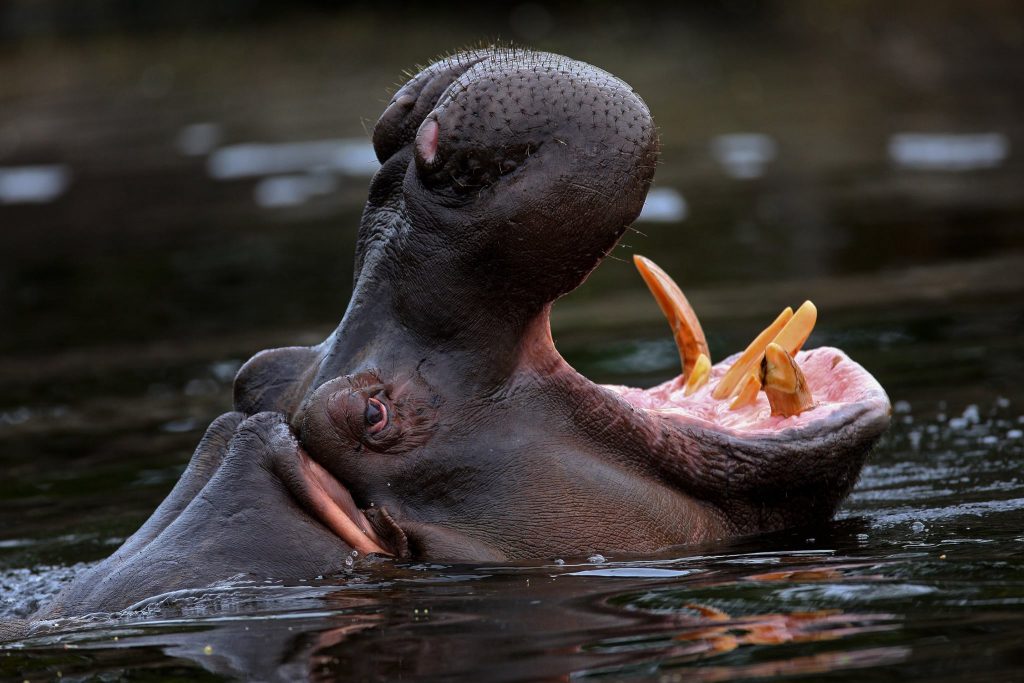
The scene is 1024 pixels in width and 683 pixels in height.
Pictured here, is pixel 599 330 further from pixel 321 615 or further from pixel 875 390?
pixel 321 615

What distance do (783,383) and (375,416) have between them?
107cm

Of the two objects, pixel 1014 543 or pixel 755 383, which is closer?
pixel 1014 543

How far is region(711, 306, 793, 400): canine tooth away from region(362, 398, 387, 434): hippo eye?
3.55 feet

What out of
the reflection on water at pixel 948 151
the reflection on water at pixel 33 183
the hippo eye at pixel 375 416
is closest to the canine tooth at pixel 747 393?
the hippo eye at pixel 375 416

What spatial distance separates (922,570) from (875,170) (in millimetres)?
10327

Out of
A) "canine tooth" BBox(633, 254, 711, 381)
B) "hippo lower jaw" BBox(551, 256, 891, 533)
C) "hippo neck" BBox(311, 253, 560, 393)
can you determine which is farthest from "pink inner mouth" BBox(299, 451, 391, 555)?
"canine tooth" BBox(633, 254, 711, 381)

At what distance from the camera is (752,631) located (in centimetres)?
354

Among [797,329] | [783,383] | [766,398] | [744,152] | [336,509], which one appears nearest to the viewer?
[336,509]

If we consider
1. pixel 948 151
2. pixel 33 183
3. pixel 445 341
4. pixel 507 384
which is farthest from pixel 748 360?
pixel 33 183

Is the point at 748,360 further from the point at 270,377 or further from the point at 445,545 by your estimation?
the point at 270,377

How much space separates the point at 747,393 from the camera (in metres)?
4.66

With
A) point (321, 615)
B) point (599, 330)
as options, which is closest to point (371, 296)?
point (321, 615)

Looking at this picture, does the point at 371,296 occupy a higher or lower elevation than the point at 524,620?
higher

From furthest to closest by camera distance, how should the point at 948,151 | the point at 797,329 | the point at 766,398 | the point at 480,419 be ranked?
the point at 948,151, the point at 766,398, the point at 797,329, the point at 480,419
